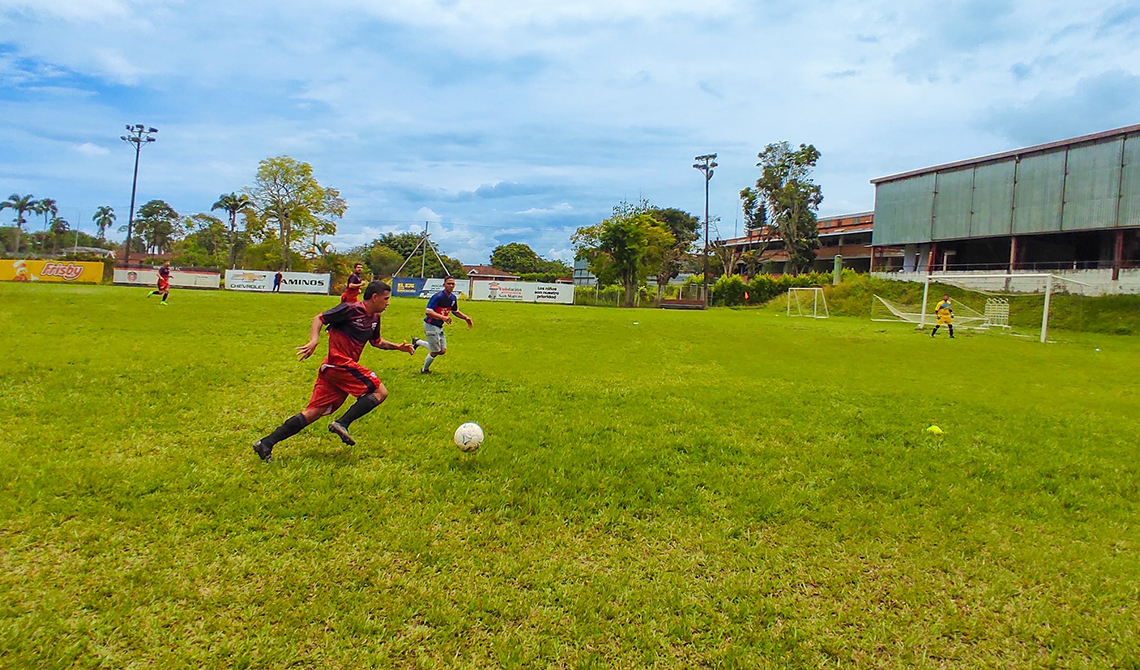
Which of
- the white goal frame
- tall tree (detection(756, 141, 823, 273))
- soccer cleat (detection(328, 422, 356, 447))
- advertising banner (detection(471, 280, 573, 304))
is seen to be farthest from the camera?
tall tree (detection(756, 141, 823, 273))

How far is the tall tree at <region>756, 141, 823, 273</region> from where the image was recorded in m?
65.0

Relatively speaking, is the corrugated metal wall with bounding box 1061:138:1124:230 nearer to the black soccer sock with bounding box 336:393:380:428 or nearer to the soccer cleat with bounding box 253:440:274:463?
the black soccer sock with bounding box 336:393:380:428

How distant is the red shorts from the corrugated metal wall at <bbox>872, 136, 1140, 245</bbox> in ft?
156

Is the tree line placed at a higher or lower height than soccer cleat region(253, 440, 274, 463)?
higher

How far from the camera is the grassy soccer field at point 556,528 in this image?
3.27m

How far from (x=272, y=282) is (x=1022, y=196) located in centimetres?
5513

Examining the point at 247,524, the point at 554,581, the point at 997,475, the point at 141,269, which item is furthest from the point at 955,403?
the point at 141,269

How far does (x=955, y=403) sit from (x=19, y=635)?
1117cm

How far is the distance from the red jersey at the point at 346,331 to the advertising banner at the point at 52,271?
48062 mm

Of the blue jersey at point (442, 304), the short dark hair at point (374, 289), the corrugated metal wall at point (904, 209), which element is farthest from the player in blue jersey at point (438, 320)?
the corrugated metal wall at point (904, 209)

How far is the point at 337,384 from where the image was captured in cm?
582

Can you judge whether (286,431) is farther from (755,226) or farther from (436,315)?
(755,226)

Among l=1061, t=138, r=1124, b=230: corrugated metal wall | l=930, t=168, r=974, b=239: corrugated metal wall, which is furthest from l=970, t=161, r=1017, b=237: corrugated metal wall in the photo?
l=1061, t=138, r=1124, b=230: corrugated metal wall

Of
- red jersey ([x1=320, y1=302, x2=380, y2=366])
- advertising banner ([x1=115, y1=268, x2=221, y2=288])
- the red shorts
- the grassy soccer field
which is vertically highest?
advertising banner ([x1=115, y1=268, x2=221, y2=288])
